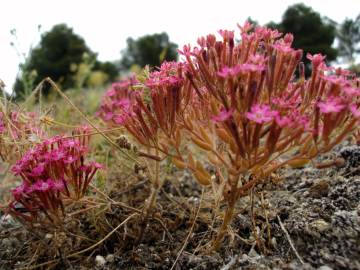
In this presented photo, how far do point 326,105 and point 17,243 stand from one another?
2.00 meters

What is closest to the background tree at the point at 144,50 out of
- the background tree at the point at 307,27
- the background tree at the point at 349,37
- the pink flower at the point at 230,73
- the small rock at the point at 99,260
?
the background tree at the point at 307,27

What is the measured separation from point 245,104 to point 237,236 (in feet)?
2.70

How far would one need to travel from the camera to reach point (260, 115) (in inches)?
60.7

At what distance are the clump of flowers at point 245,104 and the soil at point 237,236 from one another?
22cm

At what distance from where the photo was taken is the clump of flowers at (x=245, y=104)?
161cm

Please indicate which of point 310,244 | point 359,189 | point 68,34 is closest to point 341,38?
point 359,189

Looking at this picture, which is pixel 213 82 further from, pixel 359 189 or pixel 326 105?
pixel 359 189

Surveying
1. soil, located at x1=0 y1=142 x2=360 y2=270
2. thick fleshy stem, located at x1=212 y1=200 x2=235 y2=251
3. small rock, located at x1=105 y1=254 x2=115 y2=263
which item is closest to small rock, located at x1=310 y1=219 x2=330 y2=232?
soil, located at x1=0 y1=142 x2=360 y2=270

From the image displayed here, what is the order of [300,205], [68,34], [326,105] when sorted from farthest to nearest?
[68,34] < [300,205] < [326,105]

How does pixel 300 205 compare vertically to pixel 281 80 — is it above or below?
below

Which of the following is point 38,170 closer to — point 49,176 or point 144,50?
point 49,176

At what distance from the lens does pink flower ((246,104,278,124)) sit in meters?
1.52

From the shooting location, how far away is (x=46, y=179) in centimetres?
204

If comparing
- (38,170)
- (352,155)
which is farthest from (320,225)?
(38,170)
